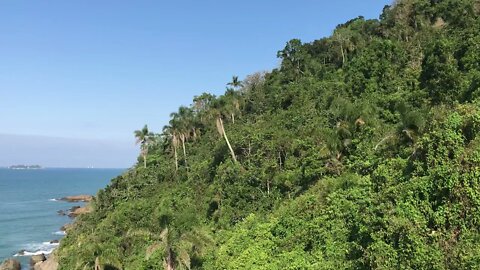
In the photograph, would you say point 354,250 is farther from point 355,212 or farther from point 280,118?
point 280,118

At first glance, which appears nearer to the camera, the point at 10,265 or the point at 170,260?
the point at 170,260

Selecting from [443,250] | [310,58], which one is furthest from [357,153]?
[310,58]

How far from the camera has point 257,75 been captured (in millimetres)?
89750

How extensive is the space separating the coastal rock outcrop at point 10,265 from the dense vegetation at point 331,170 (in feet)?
29.1

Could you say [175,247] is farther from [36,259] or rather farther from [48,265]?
[36,259]

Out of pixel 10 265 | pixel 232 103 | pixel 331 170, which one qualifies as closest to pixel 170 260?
pixel 331 170

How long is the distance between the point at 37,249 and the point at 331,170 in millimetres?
57770

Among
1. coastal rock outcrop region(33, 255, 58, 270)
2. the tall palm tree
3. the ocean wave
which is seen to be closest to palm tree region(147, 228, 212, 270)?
coastal rock outcrop region(33, 255, 58, 270)

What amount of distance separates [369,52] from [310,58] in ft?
68.4

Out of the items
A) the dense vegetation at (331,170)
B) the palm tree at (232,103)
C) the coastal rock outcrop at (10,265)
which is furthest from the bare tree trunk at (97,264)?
the palm tree at (232,103)

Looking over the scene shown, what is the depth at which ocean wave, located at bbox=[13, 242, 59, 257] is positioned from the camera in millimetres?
73281

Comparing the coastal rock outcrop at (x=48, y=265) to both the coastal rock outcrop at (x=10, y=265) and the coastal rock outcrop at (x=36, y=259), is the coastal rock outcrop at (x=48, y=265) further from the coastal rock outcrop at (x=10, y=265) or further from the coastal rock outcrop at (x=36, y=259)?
the coastal rock outcrop at (x=10, y=265)

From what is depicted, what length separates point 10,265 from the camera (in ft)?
207

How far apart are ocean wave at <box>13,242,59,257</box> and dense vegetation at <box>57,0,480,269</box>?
11.5 metres
